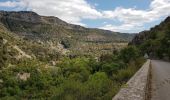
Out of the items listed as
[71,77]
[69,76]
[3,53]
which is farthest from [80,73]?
[3,53]

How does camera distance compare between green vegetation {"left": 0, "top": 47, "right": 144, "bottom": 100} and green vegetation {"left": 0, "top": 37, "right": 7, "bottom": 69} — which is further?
green vegetation {"left": 0, "top": 37, "right": 7, "bottom": 69}

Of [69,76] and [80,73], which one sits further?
[80,73]

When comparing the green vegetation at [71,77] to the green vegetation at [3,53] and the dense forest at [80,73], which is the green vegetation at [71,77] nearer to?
the dense forest at [80,73]

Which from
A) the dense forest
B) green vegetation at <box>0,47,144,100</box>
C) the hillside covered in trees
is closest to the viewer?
the hillside covered in trees

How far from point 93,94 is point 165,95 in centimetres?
354

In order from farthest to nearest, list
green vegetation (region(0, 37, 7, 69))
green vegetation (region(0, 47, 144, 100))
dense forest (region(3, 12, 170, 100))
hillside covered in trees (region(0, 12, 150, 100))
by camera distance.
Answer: green vegetation (region(0, 37, 7, 69)), green vegetation (region(0, 47, 144, 100)), dense forest (region(3, 12, 170, 100)), hillside covered in trees (region(0, 12, 150, 100))

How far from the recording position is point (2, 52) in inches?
6821

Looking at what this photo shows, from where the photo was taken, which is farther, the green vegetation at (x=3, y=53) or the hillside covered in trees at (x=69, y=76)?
the green vegetation at (x=3, y=53)

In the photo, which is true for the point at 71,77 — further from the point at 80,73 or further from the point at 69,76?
the point at 80,73

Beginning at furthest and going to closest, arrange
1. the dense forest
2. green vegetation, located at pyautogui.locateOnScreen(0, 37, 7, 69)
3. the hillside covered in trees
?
green vegetation, located at pyautogui.locateOnScreen(0, 37, 7, 69)
the dense forest
the hillside covered in trees

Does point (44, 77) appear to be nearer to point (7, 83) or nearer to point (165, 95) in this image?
point (7, 83)

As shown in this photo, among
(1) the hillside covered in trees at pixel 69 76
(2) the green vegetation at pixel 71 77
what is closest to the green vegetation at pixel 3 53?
(1) the hillside covered in trees at pixel 69 76

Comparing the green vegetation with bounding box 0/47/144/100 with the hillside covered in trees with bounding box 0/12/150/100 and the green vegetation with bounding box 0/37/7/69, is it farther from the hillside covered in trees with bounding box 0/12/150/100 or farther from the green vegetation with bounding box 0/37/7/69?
the green vegetation with bounding box 0/37/7/69

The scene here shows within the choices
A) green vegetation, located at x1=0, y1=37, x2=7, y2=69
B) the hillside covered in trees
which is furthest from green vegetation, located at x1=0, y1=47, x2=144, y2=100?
green vegetation, located at x1=0, y1=37, x2=7, y2=69
